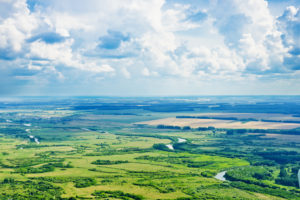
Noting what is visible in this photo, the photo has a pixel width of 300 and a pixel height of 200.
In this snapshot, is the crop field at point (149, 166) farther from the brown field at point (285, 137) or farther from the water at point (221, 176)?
the water at point (221, 176)

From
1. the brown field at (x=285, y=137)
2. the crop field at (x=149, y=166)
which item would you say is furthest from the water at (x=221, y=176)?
the brown field at (x=285, y=137)

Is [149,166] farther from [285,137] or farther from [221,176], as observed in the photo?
[285,137]

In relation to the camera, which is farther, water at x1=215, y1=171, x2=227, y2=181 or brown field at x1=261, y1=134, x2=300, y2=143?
brown field at x1=261, y1=134, x2=300, y2=143

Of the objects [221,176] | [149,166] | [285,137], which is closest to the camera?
[221,176]

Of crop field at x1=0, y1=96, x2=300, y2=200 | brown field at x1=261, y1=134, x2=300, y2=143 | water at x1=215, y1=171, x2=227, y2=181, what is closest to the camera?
crop field at x1=0, y1=96, x2=300, y2=200

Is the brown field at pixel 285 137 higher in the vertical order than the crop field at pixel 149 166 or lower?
higher

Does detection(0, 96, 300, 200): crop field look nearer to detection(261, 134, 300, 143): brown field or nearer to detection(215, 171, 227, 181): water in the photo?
detection(261, 134, 300, 143): brown field

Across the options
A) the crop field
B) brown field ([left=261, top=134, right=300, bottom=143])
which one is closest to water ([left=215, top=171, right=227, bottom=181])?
the crop field

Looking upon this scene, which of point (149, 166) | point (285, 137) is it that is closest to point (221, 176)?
point (149, 166)

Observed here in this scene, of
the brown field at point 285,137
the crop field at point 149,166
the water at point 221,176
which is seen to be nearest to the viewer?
the crop field at point 149,166

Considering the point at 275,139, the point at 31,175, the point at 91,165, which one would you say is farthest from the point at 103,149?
the point at 275,139
